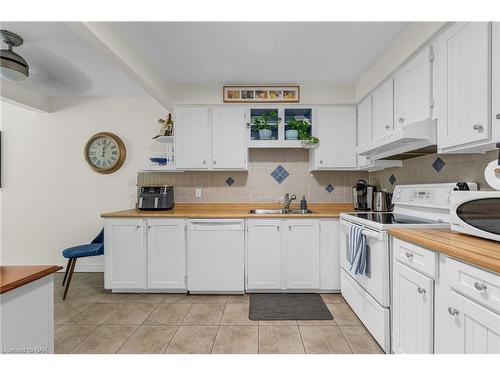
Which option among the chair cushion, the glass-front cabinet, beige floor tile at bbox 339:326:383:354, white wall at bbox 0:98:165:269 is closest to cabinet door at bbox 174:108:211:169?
the glass-front cabinet

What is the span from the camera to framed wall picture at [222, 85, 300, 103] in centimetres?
311

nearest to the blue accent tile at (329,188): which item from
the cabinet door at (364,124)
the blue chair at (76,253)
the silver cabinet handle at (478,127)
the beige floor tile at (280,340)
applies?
the cabinet door at (364,124)

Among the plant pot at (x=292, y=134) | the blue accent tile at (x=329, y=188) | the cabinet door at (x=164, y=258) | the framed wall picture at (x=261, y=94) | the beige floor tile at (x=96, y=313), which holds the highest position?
the framed wall picture at (x=261, y=94)

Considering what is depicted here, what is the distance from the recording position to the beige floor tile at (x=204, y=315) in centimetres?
225

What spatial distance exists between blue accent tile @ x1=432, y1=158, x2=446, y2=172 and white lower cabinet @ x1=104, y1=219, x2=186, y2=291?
8.04ft

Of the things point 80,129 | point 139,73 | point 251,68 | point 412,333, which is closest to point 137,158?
point 80,129

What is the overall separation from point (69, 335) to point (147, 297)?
788 mm

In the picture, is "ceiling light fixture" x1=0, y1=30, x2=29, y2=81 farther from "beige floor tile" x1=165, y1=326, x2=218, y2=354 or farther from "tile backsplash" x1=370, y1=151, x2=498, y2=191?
"tile backsplash" x1=370, y1=151, x2=498, y2=191

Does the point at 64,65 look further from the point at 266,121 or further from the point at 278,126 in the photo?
the point at 278,126

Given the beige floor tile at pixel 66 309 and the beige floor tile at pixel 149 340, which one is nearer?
the beige floor tile at pixel 149 340

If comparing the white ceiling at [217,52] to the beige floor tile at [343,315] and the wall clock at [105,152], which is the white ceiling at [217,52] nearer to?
the wall clock at [105,152]

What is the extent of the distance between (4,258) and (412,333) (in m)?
4.98

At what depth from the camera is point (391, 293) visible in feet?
5.81

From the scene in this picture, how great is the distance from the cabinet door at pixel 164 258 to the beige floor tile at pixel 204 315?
39cm
